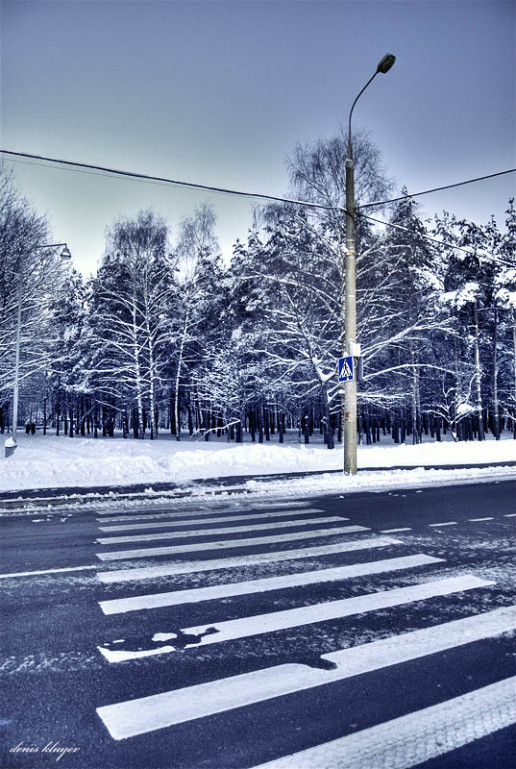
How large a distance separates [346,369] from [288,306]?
11.6 m

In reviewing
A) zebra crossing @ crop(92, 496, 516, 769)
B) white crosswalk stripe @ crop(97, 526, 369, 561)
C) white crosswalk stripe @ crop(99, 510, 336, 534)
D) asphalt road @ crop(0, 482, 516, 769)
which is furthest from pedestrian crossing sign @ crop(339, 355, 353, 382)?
asphalt road @ crop(0, 482, 516, 769)

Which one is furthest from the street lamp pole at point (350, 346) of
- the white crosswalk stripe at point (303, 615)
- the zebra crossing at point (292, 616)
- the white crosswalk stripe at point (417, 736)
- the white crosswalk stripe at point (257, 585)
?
the white crosswalk stripe at point (417, 736)

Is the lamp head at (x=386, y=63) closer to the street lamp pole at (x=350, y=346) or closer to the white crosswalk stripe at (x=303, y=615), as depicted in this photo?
the street lamp pole at (x=350, y=346)

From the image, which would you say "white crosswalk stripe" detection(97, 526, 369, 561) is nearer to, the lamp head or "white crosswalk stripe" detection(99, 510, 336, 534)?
"white crosswalk stripe" detection(99, 510, 336, 534)

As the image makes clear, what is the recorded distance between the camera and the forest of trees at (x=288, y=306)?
23547 millimetres

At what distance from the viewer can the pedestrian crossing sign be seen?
1361cm

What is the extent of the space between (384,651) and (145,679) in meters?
1.69

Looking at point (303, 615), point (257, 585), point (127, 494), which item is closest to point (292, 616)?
point (303, 615)

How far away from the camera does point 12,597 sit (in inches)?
195

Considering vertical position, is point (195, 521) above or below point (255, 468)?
below

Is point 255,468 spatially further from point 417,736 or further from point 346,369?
point 417,736

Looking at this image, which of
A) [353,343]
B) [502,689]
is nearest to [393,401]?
[353,343]

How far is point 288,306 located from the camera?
24.9 meters

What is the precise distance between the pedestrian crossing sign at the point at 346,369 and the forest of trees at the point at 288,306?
401cm
